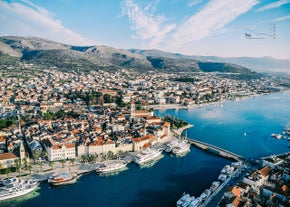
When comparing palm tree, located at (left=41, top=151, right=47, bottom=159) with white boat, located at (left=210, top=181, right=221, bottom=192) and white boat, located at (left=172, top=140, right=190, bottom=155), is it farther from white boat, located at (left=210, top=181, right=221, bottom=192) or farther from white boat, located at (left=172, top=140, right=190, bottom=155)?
white boat, located at (left=210, top=181, right=221, bottom=192)

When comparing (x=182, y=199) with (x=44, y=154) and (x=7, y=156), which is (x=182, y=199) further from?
(x=7, y=156)

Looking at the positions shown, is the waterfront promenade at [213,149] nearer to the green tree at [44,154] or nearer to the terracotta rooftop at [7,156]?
the green tree at [44,154]

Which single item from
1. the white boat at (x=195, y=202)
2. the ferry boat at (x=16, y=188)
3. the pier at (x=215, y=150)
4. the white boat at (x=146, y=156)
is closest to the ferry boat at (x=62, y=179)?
the ferry boat at (x=16, y=188)

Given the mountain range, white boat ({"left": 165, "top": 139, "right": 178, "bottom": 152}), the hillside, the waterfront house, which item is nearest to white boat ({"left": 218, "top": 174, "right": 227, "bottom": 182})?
white boat ({"left": 165, "top": 139, "right": 178, "bottom": 152})

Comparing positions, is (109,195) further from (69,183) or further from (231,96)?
(231,96)

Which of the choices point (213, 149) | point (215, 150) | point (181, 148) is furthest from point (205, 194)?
point (213, 149)

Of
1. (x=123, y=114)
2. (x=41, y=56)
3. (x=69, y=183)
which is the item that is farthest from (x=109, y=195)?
(x=41, y=56)

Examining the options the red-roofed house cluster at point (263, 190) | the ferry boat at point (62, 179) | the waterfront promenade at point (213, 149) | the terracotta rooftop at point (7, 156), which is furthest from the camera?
the waterfront promenade at point (213, 149)
